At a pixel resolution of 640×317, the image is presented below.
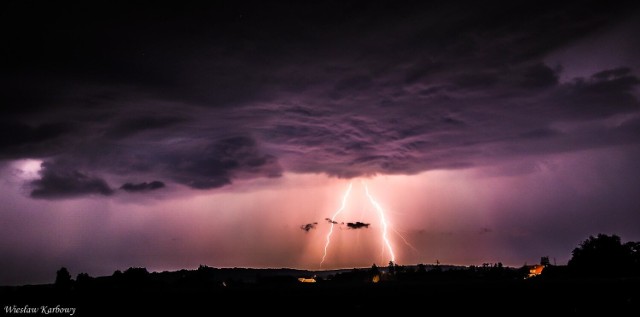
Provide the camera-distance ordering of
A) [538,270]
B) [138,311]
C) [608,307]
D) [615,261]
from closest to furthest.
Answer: [608,307] < [138,311] < [615,261] < [538,270]

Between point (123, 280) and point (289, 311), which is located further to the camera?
point (123, 280)

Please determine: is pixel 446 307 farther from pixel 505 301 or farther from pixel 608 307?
pixel 608 307

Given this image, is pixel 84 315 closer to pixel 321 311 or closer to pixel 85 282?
pixel 321 311

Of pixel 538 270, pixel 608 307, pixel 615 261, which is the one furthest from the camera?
pixel 538 270

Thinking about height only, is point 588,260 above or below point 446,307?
above

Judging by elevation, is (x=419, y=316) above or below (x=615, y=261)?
below

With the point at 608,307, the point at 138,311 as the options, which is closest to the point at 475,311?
the point at 608,307

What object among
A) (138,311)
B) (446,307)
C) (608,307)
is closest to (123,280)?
(138,311)

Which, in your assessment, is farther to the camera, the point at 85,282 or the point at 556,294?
the point at 85,282

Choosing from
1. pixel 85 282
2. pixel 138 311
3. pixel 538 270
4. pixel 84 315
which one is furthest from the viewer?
pixel 538 270
